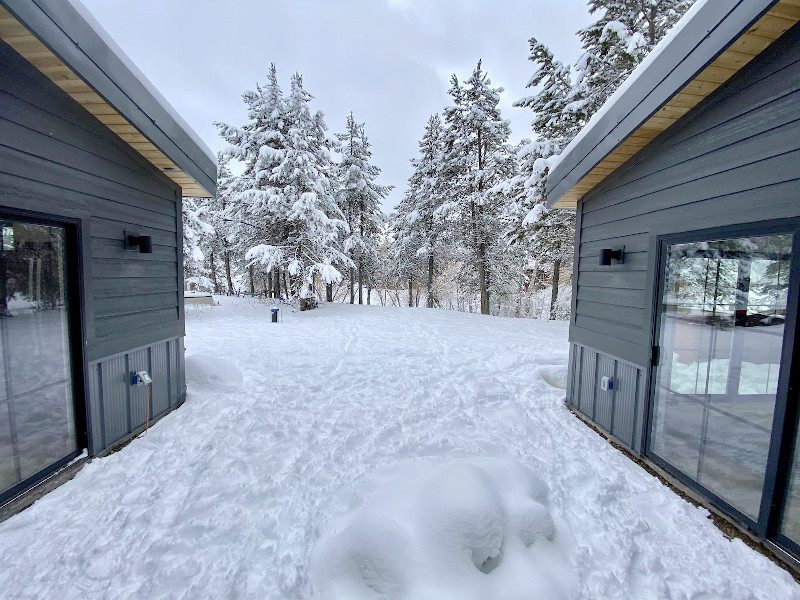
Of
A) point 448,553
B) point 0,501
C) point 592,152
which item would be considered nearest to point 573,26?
point 592,152

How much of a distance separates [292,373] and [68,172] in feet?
12.4

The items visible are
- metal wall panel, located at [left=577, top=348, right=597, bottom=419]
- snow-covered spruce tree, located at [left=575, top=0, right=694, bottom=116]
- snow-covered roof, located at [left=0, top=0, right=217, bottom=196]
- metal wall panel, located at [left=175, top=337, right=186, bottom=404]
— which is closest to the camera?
snow-covered roof, located at [left=0, top=0, right=217, bottom=196]

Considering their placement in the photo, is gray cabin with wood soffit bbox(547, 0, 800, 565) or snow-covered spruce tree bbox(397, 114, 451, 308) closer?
gray cabin with wood soffit bbox(547, 0, 800, 565)

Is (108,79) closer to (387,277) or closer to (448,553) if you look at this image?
(448,553)

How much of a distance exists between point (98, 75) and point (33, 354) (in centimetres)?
219

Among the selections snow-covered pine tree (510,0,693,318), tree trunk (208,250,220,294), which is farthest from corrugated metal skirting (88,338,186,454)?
tree trunk (208,250,220,294)

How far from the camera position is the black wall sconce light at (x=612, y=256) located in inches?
141

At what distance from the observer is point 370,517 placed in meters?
2.04

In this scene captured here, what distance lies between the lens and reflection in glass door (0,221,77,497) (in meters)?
2.41

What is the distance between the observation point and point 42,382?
2664mm

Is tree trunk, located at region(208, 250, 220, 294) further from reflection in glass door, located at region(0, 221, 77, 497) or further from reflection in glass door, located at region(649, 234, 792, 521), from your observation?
reflection in glass door, located at region(649, 234, 792, 521)

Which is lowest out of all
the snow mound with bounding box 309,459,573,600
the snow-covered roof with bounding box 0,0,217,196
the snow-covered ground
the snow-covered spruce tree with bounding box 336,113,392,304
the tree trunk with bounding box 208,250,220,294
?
the snow-covered ground

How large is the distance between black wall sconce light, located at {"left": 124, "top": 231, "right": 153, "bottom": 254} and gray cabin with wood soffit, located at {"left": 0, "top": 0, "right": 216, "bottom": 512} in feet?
0.04

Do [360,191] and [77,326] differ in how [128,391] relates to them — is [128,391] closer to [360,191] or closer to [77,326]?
[77,326]
